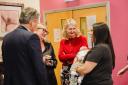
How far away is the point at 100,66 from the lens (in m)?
2.61

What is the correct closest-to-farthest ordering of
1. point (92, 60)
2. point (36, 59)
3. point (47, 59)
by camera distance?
point (36, 59) < point (92, 60) < point (47, 59)

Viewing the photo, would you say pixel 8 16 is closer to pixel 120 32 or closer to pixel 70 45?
pixel 70 45

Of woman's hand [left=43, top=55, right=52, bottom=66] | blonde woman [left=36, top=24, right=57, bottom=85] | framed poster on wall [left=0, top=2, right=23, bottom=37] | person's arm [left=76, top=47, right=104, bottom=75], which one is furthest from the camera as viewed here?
framed poster on wall [left=0, top=2, right=23, bottom=37]

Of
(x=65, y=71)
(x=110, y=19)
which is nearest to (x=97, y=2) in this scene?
(x=110, y=19)

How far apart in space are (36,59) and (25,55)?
10 cm

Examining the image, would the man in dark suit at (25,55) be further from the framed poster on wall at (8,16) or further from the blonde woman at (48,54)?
the framed poster on wall at (8,16)

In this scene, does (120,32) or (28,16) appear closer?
(28,16)

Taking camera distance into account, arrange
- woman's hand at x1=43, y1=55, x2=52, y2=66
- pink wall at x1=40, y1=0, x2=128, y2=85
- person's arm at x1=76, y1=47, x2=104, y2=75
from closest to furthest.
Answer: person's arm at x1=76, y1=47, x2=104, y2=75 < woman's hand at x1=43, y1=55, x2=52, y2=66 < pink wall at x1=40, y1=0, x2=128, y2=85

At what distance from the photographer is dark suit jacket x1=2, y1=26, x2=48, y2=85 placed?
7.79 feet

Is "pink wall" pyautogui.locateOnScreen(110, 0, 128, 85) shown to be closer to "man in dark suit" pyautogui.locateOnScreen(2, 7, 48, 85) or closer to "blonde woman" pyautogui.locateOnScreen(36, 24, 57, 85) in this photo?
"blonde woman" pyautogui.locateOnScreen(36, 24, 57, 85)

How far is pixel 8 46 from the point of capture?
244cm

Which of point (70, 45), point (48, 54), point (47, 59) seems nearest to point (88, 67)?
point (47, 59)

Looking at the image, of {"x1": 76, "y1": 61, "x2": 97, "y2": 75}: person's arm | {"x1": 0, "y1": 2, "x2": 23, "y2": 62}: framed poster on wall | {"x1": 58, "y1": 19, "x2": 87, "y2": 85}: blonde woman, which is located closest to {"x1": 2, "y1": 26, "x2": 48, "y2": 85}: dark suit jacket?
{"x1": 76, "y1": 61, "x2": 97, "y2": 75}: person's arm

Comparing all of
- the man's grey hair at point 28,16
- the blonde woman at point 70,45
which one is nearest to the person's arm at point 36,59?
the man's grey hair at point 28,16
